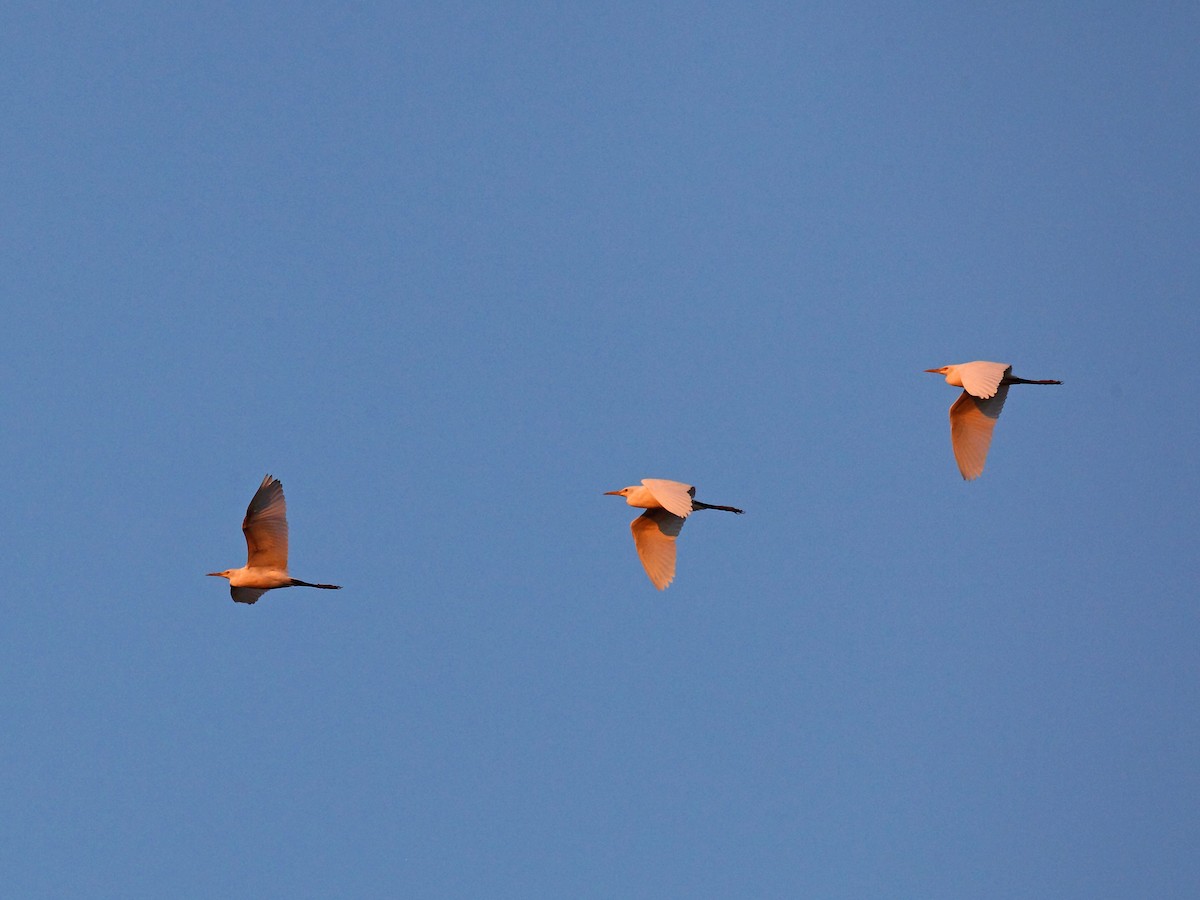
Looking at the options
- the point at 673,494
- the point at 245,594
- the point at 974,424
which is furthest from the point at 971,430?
the point at 245,594

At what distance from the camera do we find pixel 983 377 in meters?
27.3

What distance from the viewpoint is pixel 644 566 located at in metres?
28.2

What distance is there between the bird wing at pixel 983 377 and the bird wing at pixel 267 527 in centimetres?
1136

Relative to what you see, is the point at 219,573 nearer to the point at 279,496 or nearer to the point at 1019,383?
the point at 279,496

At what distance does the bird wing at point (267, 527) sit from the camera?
86.1ft

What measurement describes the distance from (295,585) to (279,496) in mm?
1869

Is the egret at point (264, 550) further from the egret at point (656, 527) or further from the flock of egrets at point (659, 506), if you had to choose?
the egret at point (656, 527)

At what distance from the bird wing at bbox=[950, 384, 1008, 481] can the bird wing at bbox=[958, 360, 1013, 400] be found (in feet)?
1.35

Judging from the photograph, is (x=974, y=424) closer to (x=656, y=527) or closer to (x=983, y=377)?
(x=983, y=377)

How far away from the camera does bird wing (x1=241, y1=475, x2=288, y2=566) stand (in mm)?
26234

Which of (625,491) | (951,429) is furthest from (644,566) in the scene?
(951,429)

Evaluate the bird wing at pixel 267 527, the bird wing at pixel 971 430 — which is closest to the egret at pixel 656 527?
the bird wing at pixel 971 430

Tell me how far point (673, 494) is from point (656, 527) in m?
1.17

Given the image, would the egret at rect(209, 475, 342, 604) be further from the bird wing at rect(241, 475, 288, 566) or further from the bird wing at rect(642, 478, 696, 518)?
the bird wing at rect(642, 478, 696, 518)
